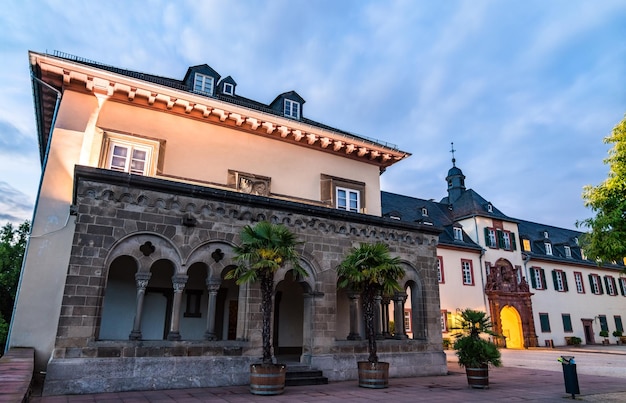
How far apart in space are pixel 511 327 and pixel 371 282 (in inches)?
1049

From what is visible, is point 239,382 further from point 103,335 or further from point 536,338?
point 536,338

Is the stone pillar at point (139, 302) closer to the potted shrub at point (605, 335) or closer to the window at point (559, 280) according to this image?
the window at point (559, 280)

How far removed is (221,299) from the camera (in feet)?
45.0

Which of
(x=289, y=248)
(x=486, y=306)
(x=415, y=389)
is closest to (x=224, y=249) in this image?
(x=289, y=248)

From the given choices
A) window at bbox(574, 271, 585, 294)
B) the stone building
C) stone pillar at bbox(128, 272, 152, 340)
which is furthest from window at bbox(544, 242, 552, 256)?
stone pillar at bbox(128, 272, 152, 340)

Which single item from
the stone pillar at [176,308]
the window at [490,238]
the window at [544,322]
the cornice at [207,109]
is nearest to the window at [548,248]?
the window at [544,322]

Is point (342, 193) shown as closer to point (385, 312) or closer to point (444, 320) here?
point (385, 312)

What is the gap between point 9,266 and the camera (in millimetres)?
23359

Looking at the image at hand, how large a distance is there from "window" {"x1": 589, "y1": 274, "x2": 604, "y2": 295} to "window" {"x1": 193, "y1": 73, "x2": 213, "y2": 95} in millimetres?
39181

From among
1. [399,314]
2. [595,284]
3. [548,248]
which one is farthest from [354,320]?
[595,284]

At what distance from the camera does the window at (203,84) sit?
15.9 m

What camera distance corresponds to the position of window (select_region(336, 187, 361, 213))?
55.1ft

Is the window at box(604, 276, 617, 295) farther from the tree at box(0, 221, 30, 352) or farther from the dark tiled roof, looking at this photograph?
the tree at box(0, 221, 30, 352)

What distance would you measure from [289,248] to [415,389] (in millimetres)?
4910
